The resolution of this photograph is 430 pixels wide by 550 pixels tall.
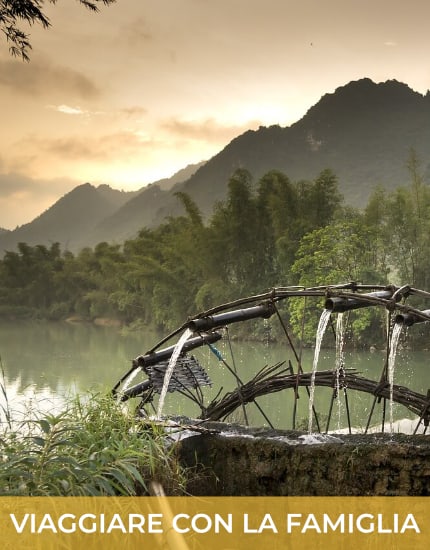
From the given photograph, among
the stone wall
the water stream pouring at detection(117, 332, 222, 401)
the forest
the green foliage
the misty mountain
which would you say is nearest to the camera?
the green foliage

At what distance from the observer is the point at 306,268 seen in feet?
88.4

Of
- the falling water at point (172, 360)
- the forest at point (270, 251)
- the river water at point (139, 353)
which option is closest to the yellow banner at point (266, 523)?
the falling water at point (172, 360)

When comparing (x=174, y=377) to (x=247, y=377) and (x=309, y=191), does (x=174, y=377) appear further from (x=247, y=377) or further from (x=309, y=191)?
(x=309, y=191)

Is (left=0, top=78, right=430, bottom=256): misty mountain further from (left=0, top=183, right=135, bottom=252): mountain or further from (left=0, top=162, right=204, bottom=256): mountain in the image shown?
(left=0, top=183, right=135, bottom=252): mountain

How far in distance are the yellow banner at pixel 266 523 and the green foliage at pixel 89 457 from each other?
0.10 meters

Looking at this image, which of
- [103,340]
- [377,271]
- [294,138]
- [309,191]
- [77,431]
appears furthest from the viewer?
[294,138]

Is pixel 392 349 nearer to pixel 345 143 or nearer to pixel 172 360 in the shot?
pixel 172 360

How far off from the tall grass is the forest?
20.1m

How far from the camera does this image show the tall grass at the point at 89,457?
247cm

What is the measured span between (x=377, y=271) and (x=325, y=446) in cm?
2363

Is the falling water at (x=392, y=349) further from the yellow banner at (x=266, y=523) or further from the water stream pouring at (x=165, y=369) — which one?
the water stream pouring at (x=165, y=369)

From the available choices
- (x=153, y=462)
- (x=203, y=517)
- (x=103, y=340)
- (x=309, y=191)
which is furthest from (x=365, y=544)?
(x=103, y=340)

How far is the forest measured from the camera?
2583 cm

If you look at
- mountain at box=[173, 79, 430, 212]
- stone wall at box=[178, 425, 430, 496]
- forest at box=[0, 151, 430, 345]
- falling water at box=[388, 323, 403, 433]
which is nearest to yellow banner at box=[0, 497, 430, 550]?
Result: stone wall at box=[178, 425, 430, 496]
